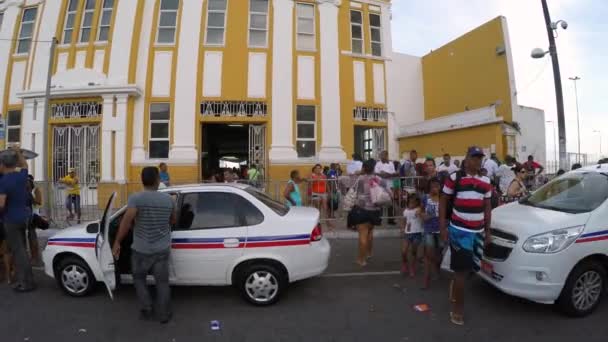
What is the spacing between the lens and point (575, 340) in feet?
11.6

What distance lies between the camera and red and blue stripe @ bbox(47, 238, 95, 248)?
15.2 feet

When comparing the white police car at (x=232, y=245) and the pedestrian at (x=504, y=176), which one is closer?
the white police car at (x=232, y=245)

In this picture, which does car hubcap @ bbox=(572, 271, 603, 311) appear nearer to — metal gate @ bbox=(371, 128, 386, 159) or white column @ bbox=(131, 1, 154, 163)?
metal gate @ bbox=(371, 128, 386, 159)

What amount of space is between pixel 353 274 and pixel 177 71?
10.2 m

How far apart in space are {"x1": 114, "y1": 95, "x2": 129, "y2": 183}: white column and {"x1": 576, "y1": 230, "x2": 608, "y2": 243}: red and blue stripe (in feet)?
41.2

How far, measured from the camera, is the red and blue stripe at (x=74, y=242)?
15.2 ft

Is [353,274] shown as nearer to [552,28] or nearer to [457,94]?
[552,28]

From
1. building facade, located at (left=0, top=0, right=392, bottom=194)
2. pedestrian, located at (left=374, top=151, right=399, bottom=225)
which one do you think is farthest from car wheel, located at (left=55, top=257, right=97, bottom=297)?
building facade, located at (left=0, top=0, right=392, bottom=194)

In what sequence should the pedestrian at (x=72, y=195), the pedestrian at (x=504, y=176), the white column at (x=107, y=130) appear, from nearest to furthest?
the pedestrian at (x=504, y=176), the pedestrian at (x=72, y=195), the white column at (x=107, y=130)

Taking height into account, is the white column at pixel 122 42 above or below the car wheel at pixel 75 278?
above

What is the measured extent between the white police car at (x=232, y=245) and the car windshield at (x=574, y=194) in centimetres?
298

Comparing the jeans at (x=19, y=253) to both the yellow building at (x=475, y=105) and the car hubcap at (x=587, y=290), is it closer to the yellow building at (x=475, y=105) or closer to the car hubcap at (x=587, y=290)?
the car hubcap at (x=587, y=290)

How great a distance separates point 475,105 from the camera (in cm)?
1499

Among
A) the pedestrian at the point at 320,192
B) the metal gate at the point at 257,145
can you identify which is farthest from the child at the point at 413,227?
the metal gate at the point at 257,145
